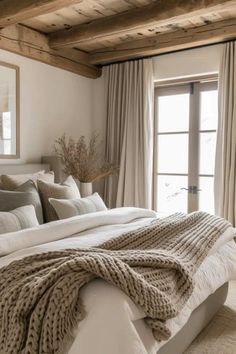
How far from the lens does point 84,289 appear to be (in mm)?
1330

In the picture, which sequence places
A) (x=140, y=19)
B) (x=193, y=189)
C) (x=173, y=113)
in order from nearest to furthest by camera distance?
1. (x=140, y=19)
2. (x=193, y=189)
3. (x=173, y=113)

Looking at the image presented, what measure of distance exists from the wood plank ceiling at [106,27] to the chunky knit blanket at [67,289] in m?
2.06

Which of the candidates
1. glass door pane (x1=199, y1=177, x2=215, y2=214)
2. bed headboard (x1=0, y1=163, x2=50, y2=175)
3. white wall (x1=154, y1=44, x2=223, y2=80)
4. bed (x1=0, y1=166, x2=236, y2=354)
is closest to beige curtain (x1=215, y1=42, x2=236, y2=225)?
white wall (x1=154, y1=44, x2=223, y2=80)

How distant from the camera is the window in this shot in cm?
403

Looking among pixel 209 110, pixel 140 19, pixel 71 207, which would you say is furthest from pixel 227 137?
pixel 71 207

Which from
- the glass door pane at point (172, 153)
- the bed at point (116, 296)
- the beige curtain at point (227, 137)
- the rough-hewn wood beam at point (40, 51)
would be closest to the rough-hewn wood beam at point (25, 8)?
the rough-hewn wood beam at point (40, 51)

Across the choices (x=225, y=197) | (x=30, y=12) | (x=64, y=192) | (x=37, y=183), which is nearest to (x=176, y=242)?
(x=64, y=192)

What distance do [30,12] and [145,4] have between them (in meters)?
1.04

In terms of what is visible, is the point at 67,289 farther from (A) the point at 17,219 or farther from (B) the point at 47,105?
(B) the point at 47,105

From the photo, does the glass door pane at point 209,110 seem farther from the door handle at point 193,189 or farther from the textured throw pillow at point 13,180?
the textured throw pillow at point 13,180

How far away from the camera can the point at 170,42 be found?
12.3 feet

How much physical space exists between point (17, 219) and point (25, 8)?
5.62 feet

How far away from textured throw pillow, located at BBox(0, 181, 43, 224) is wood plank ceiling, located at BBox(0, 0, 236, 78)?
146 centimetres

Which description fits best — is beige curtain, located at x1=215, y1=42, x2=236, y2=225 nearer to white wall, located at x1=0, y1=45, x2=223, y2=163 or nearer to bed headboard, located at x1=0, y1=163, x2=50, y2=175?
white wall, located at x1=0, y1=45, x2=223, y2=163
